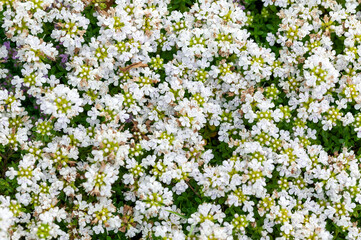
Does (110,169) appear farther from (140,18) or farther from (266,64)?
(266,64)

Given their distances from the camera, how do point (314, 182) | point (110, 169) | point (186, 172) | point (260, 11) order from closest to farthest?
1. point (110, 169)
2. point (186, 172)
3. point (314, 182)
4. point (260, 11)

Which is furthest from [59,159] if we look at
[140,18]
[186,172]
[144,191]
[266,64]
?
[266,64]

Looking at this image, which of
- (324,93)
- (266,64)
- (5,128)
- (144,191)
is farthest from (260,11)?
(5,128)

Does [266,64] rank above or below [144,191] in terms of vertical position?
above

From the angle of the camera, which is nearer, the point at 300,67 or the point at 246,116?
the point at 246,116

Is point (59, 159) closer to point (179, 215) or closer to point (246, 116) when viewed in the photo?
point (179, 215)

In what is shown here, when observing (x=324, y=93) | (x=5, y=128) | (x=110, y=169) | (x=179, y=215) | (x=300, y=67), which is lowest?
(x=179, y=215)

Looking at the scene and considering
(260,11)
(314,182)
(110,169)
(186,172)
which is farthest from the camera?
(260,11)
